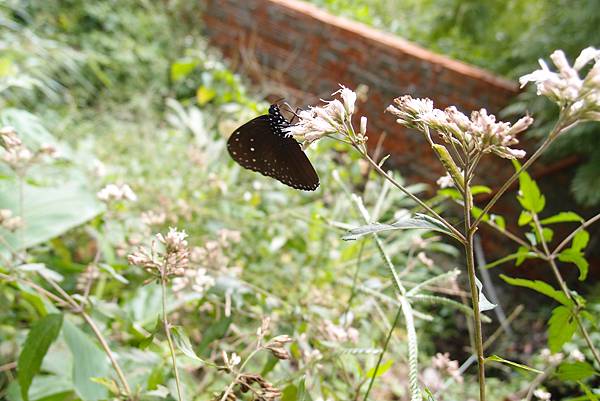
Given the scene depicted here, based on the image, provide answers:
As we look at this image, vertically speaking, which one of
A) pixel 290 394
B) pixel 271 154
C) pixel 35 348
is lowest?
pixel 35 348

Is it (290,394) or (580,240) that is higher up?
(580,240)

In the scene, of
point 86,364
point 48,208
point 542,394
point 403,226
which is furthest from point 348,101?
point 48,208

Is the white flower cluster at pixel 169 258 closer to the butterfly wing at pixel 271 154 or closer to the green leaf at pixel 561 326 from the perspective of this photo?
the butterfly wing at pixel 271 154

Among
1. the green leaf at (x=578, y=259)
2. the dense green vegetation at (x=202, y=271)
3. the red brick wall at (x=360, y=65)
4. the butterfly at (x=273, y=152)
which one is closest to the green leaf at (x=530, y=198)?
the dense green vegetation at (x=202, y=271)

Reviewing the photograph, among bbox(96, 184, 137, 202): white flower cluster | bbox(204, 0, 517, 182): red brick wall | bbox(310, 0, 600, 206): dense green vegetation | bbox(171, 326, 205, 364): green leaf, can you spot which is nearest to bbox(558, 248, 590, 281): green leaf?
bbox(171, 326, 205, 364): green leaf

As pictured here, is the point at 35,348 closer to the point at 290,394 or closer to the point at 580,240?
the point at 290,394

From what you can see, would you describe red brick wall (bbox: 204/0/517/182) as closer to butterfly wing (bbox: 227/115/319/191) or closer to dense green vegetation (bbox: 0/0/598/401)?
dense green vegetation (bbox: 0/0/598/401)
